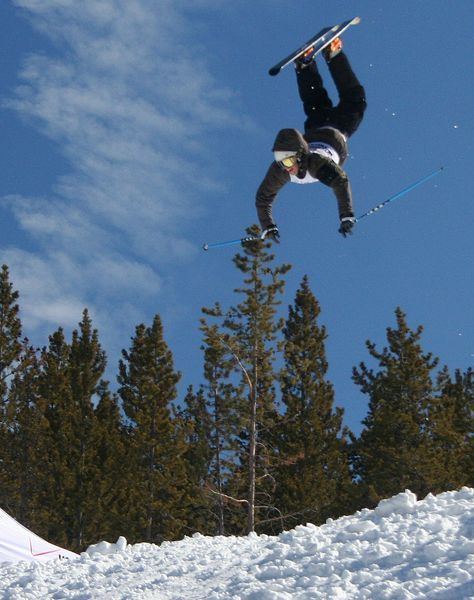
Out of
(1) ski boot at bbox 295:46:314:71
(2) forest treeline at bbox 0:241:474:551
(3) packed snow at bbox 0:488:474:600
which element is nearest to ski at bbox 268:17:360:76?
(1) ski boot at bbox 295:46:314:71

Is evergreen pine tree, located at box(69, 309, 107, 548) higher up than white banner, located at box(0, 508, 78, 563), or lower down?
higher up

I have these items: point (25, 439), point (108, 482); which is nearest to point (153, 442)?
point (108, 482)

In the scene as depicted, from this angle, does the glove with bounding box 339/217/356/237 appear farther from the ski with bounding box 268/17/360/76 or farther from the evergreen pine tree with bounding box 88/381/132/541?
the evergreen pine tree with bounding box 88/381/132/541

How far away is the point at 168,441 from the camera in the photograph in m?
31.3

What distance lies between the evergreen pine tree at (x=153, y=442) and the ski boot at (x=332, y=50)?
2237 cm

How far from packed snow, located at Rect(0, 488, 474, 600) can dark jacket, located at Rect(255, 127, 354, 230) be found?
11.3 ft

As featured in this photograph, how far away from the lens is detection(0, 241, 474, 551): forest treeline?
94.2 ft

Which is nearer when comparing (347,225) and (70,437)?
(347,225)

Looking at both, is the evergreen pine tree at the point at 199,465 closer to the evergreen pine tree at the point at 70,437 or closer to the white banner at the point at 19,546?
the evergreen pine tree at the point at 70,437

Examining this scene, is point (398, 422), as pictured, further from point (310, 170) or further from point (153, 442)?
point (310, 170)

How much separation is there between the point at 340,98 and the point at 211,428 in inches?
1018

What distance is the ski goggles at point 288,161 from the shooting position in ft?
28.7

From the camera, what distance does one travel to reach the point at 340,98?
956 centimetres

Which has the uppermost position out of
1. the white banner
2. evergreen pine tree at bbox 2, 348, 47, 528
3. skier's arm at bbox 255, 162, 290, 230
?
evergreen pine tree at bbox 2, 348, 47, 528
